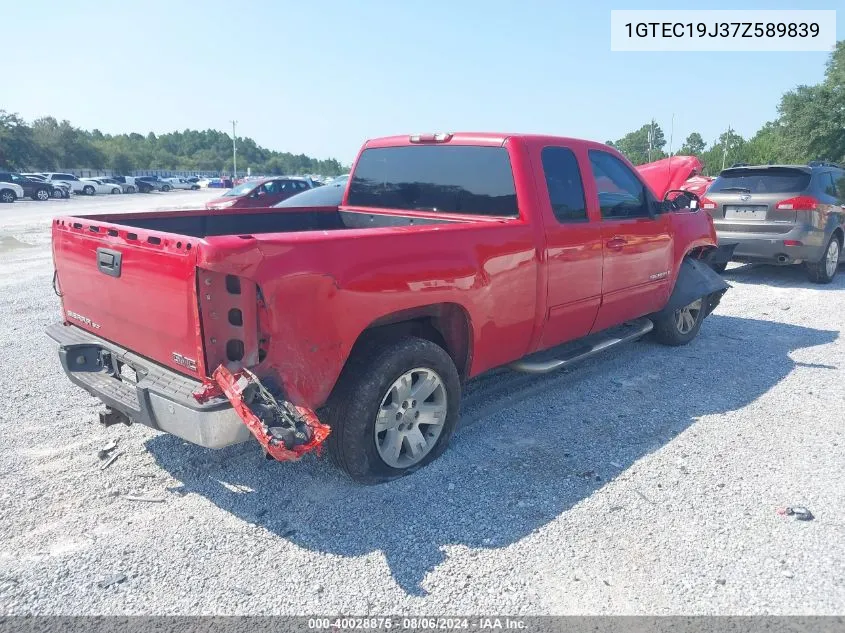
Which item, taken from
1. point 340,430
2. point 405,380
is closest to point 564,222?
point 405,380

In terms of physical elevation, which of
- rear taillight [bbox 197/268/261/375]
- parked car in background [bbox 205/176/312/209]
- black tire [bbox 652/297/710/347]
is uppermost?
parked car in background [bbox 205/176/312/209]

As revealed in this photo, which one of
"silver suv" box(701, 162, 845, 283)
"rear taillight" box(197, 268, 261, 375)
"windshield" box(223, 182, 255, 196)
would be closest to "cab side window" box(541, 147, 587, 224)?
"rear taillight" box(197, 268, 261, 375)

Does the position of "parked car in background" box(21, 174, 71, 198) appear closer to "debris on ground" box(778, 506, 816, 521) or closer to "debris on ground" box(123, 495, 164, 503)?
"debris on ground" box(123, 495, 164, 503)

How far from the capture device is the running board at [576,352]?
14.3 ft

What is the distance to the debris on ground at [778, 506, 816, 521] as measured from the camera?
10.7 ft

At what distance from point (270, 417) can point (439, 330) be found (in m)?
1.37

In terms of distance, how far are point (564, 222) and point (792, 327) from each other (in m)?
4.37

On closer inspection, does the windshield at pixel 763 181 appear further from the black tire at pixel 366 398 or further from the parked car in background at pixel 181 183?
the parked car in background at pixel 181 183

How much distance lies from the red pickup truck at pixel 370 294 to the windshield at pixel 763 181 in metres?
4.84

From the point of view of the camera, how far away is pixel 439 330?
385 cm

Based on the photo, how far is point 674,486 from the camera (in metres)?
3.55

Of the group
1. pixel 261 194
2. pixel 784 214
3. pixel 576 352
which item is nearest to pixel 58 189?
pixel 261 194

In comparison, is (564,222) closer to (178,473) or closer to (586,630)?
(586,630)

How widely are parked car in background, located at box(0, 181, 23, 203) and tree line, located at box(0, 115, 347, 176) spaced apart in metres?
27.6
